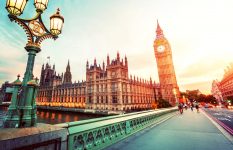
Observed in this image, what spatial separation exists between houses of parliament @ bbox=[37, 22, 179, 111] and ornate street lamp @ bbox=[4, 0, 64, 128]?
2794 centimetres

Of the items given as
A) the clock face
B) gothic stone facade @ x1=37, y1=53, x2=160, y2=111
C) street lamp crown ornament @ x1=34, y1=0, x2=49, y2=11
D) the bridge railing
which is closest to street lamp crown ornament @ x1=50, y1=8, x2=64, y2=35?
street lamp crown ornament @ x1=34, y1=0, x2=49, y2=11

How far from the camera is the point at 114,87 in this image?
45.6 metres

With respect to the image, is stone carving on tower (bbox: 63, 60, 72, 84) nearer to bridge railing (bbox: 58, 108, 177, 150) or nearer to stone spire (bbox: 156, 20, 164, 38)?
stone spire (bbox: 156, 20, 164, 38)

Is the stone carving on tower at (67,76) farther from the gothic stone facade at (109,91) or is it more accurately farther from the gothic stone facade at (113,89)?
the gothic stone facade at (113,89)

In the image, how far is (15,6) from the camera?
3.07 metres

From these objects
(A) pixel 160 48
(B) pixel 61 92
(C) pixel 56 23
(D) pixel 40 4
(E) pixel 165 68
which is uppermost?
(A) pixel 160 48

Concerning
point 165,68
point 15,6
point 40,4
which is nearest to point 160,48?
point 165,68

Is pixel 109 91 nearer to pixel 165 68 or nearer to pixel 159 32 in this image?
pixel 165 68

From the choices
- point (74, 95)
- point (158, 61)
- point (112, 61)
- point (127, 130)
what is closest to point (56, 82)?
point (74, 95)

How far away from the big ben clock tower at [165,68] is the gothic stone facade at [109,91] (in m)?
8.56

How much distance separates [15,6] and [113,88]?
4322 centimetres

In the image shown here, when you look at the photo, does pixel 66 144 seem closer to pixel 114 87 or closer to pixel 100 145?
pixel 100 145

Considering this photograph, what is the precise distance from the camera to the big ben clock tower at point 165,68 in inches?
2871

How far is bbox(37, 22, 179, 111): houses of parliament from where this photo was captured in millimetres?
45406
